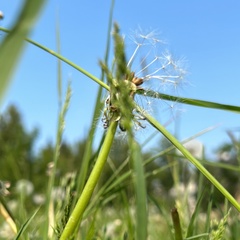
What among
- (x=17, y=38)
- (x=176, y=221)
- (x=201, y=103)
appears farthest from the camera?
(x=201, y=103)

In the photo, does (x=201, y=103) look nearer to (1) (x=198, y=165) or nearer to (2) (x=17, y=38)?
(1) (x=198, y=165)

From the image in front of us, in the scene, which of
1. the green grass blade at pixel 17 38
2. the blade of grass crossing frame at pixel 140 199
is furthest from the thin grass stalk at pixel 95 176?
the green grass blade at pixel 17 38

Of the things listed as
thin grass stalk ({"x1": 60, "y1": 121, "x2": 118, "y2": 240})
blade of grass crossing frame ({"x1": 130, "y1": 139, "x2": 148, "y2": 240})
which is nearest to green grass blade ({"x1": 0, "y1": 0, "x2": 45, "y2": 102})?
blade of grass crossing frame ({"x1": 130, "y1": 139, "x2": 148, "y2": 240})

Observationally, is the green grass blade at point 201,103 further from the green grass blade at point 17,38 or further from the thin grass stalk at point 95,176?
the green grass blade at point 17,38

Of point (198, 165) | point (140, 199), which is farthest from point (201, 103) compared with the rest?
point (140, 199)

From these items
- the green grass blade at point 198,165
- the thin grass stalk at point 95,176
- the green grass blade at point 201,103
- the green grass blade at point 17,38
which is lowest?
the thin grass stalk at point 95,176

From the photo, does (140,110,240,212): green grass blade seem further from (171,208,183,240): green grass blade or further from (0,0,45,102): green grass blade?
(0,0,45,102): green grass blade

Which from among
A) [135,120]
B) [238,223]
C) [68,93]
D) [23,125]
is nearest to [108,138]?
[135,120]

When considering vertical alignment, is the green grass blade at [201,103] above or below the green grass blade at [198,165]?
above
